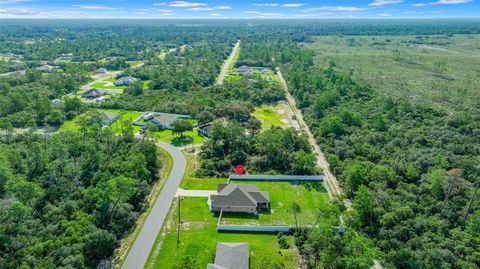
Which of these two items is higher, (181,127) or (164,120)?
(181,127)

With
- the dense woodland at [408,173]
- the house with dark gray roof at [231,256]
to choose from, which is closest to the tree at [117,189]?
the house with dark gray roof at [231,256]

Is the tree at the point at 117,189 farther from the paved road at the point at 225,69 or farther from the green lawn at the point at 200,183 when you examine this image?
the paved road at the point at 225,69

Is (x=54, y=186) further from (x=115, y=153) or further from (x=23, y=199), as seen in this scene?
(x=115, y=153)

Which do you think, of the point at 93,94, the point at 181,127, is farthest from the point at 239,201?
the point at 93,94

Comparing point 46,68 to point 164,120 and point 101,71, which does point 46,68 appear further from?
point 164,120

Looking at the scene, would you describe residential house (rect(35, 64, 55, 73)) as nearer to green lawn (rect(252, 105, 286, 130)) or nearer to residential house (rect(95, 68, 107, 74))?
residential house (rect(95, 68, 107, 74))

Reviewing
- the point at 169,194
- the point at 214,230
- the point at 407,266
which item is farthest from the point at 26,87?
the point at 407,266
